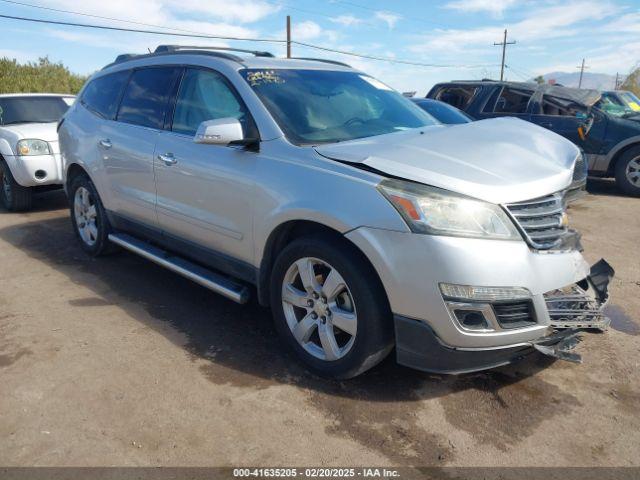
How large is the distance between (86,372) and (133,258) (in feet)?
7.77

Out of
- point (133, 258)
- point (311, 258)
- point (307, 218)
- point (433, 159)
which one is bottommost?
point (133, 258)

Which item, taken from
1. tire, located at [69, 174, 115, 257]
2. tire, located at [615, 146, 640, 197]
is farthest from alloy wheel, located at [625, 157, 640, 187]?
tire, located at [69, 174, 115, 257]

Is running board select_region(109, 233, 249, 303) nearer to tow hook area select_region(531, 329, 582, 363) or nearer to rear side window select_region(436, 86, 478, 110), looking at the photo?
tow hook area select_region(531, 329, 582, 363)

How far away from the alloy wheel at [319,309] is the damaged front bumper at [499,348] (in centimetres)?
31

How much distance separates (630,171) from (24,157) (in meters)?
9.25

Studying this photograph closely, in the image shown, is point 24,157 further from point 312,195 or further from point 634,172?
point 634,172

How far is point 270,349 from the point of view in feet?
11.4

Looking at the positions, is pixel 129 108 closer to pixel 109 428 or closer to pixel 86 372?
pixel 86 372

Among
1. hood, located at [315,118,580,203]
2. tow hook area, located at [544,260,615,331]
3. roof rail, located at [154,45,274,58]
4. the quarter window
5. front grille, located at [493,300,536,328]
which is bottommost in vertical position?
tow hook area, located at [544,260,615,331]

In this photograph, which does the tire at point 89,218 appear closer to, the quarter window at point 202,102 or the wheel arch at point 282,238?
the quarter window at point 202,102

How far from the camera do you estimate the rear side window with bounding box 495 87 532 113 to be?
9.30m

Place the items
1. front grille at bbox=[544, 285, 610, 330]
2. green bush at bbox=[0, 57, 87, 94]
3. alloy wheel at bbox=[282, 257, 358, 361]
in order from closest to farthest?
front grille at bbox=[544, 285, 610, 330] < alloy wheel at bbox=[282, 257, 358, 361] < green bush at bbox=[0, 57, 87, 94]

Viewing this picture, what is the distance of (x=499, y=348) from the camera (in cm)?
262

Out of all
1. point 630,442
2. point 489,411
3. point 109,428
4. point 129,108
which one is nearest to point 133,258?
point 129,108
